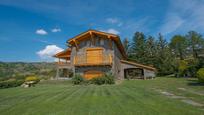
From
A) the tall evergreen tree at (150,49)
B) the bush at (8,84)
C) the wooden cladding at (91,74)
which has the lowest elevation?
the bush at (8,84)

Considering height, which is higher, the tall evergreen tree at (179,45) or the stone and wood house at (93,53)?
the tall evergreen tree at (179,45)

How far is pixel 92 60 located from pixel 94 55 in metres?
0.69

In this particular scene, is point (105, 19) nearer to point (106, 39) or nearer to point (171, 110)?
point (106, 39)

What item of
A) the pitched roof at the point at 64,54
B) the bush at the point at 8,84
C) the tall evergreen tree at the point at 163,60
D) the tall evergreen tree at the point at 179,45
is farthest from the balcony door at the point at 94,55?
the tall evergreen tree at the point at 179,45

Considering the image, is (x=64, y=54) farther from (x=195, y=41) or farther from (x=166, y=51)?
(x=195, y=41)

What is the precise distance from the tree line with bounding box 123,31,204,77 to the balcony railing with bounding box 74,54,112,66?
46.9ft

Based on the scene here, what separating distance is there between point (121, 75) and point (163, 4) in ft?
36.4

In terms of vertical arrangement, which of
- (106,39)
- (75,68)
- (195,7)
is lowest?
(75,68)

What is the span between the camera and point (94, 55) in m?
19.8

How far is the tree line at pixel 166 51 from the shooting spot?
3121 centimetres

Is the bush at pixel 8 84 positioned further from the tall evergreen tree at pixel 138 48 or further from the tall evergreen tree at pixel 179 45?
the tall evergreen tree at pixel 179 45

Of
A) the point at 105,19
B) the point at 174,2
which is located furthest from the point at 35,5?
the point at 174,2

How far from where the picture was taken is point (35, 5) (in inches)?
625

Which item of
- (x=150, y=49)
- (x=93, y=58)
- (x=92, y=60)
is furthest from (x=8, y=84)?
(x=150, y=49)
